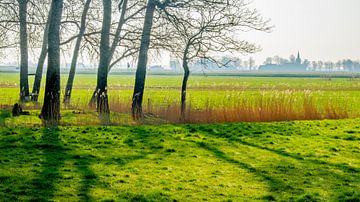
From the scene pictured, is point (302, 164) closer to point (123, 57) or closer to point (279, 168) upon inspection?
point (279, 168)

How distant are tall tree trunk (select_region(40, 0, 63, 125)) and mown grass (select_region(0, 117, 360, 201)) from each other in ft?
6.47

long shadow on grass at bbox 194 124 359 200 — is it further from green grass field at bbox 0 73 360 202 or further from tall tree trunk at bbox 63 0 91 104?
tall tree trunk at bbox 63 0 91 104

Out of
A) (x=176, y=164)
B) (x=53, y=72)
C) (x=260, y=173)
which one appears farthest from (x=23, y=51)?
(x=260, y=173)

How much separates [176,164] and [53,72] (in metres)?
7.49

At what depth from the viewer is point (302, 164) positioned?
399 inches

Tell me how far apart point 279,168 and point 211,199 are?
272cm

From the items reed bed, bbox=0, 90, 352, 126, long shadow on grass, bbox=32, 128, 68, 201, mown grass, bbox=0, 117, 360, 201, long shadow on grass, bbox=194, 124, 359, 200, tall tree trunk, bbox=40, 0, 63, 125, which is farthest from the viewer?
reed bed, bbox=0, 90, 352, 126

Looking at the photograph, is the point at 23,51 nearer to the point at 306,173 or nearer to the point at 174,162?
the point at 174,162

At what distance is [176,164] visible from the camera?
32.1 feet

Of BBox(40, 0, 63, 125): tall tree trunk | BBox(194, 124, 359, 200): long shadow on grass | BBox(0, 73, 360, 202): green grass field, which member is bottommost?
BBox(194, 124, 359, 200): long shadow on grass

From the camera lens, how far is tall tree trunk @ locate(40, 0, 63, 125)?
1545 cm

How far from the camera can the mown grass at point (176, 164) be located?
761 cm

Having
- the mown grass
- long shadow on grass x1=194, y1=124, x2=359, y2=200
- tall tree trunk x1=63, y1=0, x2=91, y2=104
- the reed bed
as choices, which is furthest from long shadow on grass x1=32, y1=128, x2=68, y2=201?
tall tree trunk x1=63, y1=0, x2=91, y2=104

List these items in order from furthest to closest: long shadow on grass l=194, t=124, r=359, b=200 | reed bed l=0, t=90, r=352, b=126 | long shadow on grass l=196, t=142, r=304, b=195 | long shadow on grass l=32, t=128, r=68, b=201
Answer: reed bed l=0, t=90, r=352, b=126 < long shadow on grass l=194, t=124, r=359, b=200 < long shadow on grass l=196, t=142, r=304, b=195 < long shadow on grass l=32, t=128, r=68, b=201
